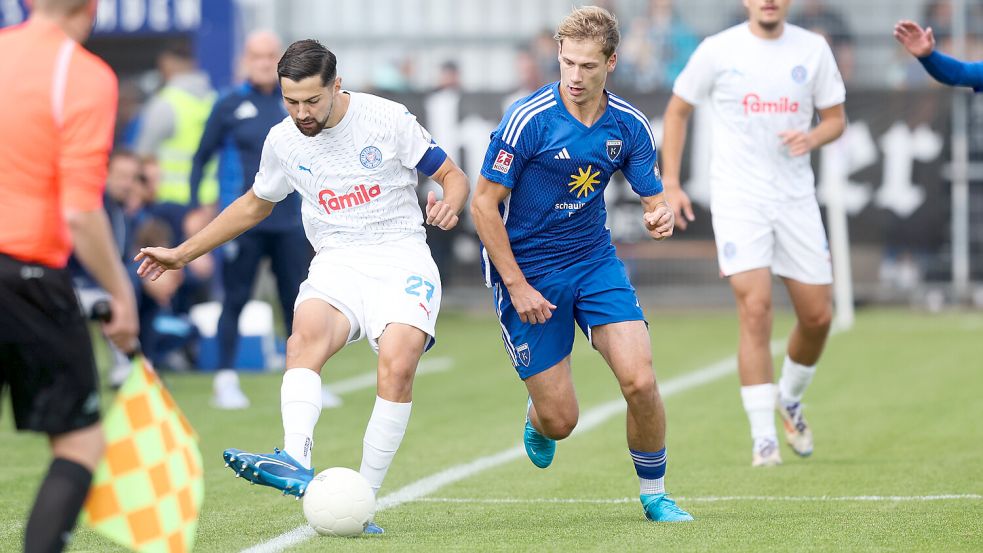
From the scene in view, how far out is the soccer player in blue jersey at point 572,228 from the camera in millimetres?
6027

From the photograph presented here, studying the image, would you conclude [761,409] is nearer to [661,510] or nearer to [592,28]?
[661,510]

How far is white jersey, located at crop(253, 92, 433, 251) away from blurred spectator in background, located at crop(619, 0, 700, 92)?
12385mm

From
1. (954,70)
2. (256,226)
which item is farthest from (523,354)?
(256,226)

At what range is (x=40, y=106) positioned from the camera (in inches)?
165

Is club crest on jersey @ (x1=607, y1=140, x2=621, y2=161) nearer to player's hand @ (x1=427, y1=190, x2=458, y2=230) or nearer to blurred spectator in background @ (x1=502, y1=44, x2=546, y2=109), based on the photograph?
player's hand @ (x1=427, y1=190, x2=458, y2=230)

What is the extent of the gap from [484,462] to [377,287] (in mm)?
2196

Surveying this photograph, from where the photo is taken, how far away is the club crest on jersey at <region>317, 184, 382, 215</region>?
6.22m

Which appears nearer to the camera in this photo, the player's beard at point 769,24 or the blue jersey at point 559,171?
the blue jersey at point 559,171

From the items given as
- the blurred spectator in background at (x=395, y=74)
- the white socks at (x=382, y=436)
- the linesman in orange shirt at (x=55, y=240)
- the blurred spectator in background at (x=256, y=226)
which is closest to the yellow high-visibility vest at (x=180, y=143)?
the blurred spectator in background at (x=256, y=226)

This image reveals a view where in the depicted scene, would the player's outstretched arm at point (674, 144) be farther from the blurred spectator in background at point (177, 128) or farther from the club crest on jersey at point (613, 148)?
the blurred spectator in background at point (177, 128)

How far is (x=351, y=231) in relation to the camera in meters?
6.27

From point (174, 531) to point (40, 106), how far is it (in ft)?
4.17

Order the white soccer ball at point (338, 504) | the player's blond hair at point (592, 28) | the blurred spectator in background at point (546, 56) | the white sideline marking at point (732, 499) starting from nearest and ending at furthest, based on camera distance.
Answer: the white soccer ball at point (338, 504)
the player's blond hair at point (592, 28)
the white sideline marking at point (732, 499)
the blurred spectator in background at point (546, 56)

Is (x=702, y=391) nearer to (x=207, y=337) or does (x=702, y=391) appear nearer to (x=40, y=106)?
(x=207, y=337)
